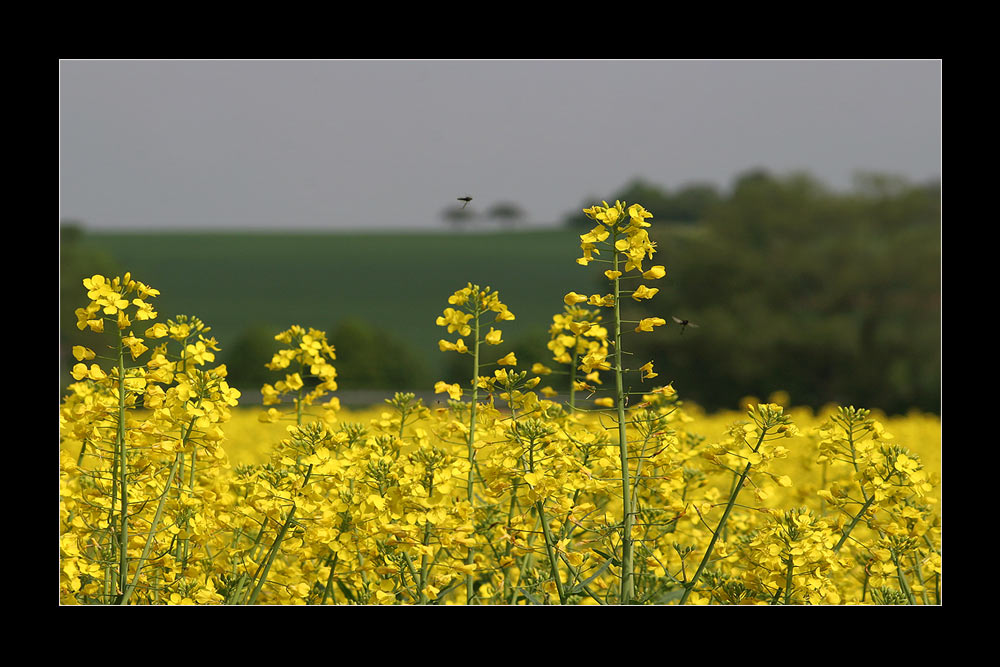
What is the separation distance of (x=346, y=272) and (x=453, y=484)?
41577mm

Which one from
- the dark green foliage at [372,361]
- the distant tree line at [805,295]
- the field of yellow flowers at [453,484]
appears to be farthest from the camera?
the distant tree line at [805,295]

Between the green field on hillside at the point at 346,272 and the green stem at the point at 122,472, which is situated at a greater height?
the green field on hillside at the point at 346,272

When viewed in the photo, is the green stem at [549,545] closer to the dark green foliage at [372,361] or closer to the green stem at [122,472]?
the green stem at [122,472]

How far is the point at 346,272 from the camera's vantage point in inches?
1726

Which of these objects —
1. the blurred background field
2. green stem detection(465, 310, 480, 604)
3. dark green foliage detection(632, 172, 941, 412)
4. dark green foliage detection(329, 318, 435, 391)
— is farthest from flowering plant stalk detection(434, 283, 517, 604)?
dark green foliage detection(632, 172, 941, 412)

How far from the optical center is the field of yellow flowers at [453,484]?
2.86 meters

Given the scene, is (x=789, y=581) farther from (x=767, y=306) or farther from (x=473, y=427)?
(x=767, y=306)

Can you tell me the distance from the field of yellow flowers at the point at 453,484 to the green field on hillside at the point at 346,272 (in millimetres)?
29069

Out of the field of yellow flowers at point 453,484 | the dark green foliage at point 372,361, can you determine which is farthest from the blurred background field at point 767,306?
the field of yellow flowers at point 453,484

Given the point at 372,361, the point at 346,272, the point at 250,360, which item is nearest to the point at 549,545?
the point at 250,360

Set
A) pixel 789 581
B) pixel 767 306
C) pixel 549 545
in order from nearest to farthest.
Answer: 1. pixel 549 545
2. pixel 789 581
3. pixel 767 306

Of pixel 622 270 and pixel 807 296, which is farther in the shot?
pixel 807 296

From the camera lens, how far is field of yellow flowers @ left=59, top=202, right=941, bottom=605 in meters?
2.86

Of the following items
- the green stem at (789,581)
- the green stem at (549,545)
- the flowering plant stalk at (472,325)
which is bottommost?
the green stem at (789,581)
